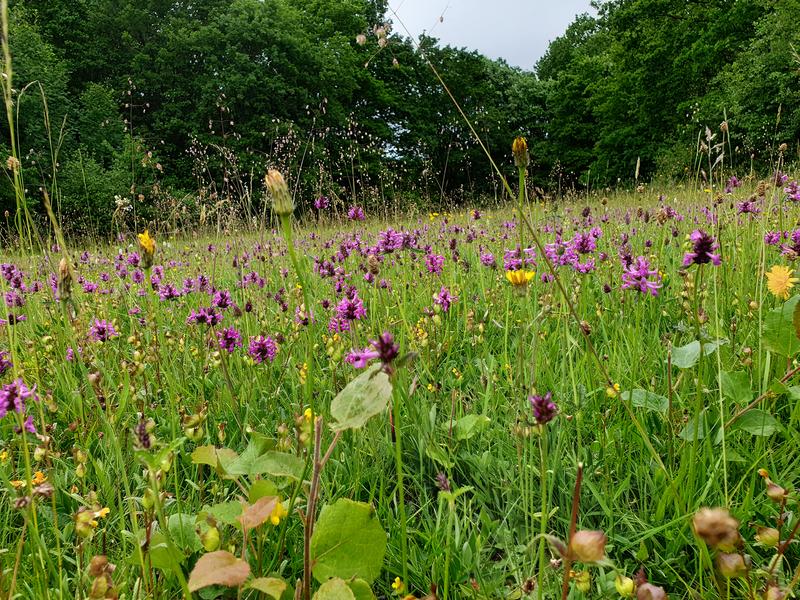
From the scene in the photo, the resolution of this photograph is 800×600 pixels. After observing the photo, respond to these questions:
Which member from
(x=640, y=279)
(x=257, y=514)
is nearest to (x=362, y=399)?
(x=257, y=514)

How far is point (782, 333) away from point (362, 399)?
1.13m

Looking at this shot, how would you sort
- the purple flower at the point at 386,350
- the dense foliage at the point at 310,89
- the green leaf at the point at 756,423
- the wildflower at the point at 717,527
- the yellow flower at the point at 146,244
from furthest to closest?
the dense foliage at the point at 310,89 < the green leaf at the point at 756,423 < the yellow flower at the point at 146,244 < the purple flower at the point at 386,350 < the wildflower at the point at 717,527

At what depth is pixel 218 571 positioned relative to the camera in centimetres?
60

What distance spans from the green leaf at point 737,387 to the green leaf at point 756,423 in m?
0.04

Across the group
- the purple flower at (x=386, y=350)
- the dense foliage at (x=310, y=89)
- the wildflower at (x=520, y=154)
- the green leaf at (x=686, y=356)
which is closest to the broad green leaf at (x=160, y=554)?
the purple flower at (x=386, y=350)

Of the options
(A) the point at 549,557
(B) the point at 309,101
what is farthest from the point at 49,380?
(B) the point at 309,101

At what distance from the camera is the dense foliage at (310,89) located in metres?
15.5

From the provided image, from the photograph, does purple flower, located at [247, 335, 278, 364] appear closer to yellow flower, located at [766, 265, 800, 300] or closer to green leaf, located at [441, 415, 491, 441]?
green leaf, located at [441, 415, 491, 441]

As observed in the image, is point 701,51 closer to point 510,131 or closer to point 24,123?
point 510,131

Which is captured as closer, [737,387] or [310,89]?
[737,387]

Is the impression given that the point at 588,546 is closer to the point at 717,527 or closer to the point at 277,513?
the point at 717,527

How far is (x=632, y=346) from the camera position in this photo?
176cm

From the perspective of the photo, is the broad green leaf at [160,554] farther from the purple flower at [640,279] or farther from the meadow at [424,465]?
the purple flower at [640,279]

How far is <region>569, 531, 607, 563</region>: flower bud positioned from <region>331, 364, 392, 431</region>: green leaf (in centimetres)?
25
